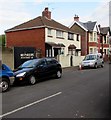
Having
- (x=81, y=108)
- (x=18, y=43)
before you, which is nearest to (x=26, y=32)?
(x=18, y=43)

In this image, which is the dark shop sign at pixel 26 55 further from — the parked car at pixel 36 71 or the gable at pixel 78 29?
the gable at pixel 78 29

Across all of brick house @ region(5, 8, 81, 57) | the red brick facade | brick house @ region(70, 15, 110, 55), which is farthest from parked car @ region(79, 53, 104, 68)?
brick house @ region(70, 15, 110, 55)

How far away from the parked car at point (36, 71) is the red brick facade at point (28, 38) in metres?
13.6

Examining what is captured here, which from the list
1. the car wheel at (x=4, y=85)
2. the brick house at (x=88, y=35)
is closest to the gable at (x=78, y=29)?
the brick house at (x=88, y=35)

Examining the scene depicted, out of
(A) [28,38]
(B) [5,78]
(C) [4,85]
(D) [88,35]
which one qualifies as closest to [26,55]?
(A) [28,38]

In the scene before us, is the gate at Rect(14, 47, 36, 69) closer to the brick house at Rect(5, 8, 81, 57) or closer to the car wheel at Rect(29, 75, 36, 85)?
the brick house at Rect(5, 8, 81, 57)

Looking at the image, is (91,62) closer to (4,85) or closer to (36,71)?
(36,71)

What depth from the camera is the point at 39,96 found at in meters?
10.2

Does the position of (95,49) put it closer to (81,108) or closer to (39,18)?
(39,18)

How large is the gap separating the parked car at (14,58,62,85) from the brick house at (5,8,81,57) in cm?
1202

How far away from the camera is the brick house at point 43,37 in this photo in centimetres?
3089

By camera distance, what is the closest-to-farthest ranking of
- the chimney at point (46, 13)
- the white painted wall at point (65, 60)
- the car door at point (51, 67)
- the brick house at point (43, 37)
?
the car door at point (51, 67)
the white painted wall at point (65, 60)
the brick house at point (43, 37)
the chimney at point (46, 13)

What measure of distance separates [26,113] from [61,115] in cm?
113

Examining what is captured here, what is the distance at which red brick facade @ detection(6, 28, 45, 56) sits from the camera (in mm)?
30984
